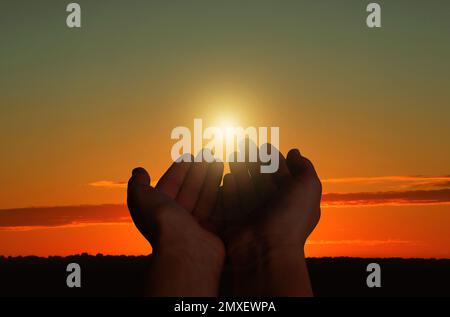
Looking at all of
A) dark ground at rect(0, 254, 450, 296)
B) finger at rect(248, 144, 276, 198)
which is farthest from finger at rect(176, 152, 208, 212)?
dark ground at rect(0, 254, 450, 296)

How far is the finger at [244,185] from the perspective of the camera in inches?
161

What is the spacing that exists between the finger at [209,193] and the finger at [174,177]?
0.16 m

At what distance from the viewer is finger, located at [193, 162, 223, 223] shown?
400 centimetres

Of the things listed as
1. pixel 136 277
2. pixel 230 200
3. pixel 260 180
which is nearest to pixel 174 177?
pixel 230 200

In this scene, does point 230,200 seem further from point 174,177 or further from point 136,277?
point 136,277

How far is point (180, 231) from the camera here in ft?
11.1

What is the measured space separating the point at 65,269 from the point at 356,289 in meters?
3.67

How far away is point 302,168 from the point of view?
12.6 ft

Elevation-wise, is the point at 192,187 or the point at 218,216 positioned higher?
the point at 192,187

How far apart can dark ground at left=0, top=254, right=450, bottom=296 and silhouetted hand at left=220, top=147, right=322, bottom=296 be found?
2789 millimetres

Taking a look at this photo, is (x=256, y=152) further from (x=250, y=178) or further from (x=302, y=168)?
(x=302, y=168)

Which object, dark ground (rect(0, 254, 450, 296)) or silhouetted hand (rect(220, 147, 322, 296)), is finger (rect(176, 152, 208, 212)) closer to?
silhouetted hand (rect(220, 147, 322, 296))

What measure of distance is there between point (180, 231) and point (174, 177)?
0.89 metres

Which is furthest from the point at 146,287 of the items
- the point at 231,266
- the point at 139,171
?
the point at 139,171
